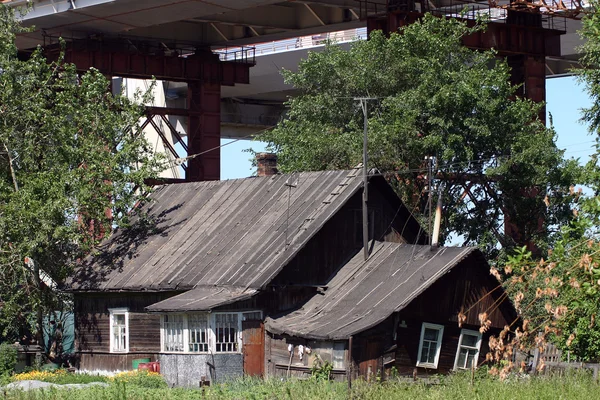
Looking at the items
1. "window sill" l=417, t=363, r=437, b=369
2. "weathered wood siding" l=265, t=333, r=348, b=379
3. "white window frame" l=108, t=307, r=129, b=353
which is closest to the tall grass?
"weathered wood siding" l=265, t=333, r=348, b=379

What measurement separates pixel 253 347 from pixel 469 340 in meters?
5.70

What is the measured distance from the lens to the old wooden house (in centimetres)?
2897

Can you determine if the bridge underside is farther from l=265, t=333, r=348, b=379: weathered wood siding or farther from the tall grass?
the tall grass

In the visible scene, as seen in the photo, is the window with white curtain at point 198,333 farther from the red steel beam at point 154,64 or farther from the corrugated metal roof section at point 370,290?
the red steel beam at point 154,64

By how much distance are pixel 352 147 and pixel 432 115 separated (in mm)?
3105

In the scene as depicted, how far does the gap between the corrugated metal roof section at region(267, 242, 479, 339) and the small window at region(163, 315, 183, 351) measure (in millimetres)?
2568

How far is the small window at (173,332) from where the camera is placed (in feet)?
102

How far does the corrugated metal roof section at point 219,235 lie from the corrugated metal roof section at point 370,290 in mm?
1573

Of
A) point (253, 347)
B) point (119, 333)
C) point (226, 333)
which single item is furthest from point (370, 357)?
point (119, 333)

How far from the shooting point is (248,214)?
112 ft

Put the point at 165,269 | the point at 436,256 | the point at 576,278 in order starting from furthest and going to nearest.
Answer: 1. the point at 165,269
2. the point at 436,256
3. the point at 576,278

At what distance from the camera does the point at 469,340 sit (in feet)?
98.5

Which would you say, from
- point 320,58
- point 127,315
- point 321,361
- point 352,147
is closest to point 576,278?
point 321,361

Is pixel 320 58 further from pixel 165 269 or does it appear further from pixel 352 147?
pixel 165 269
